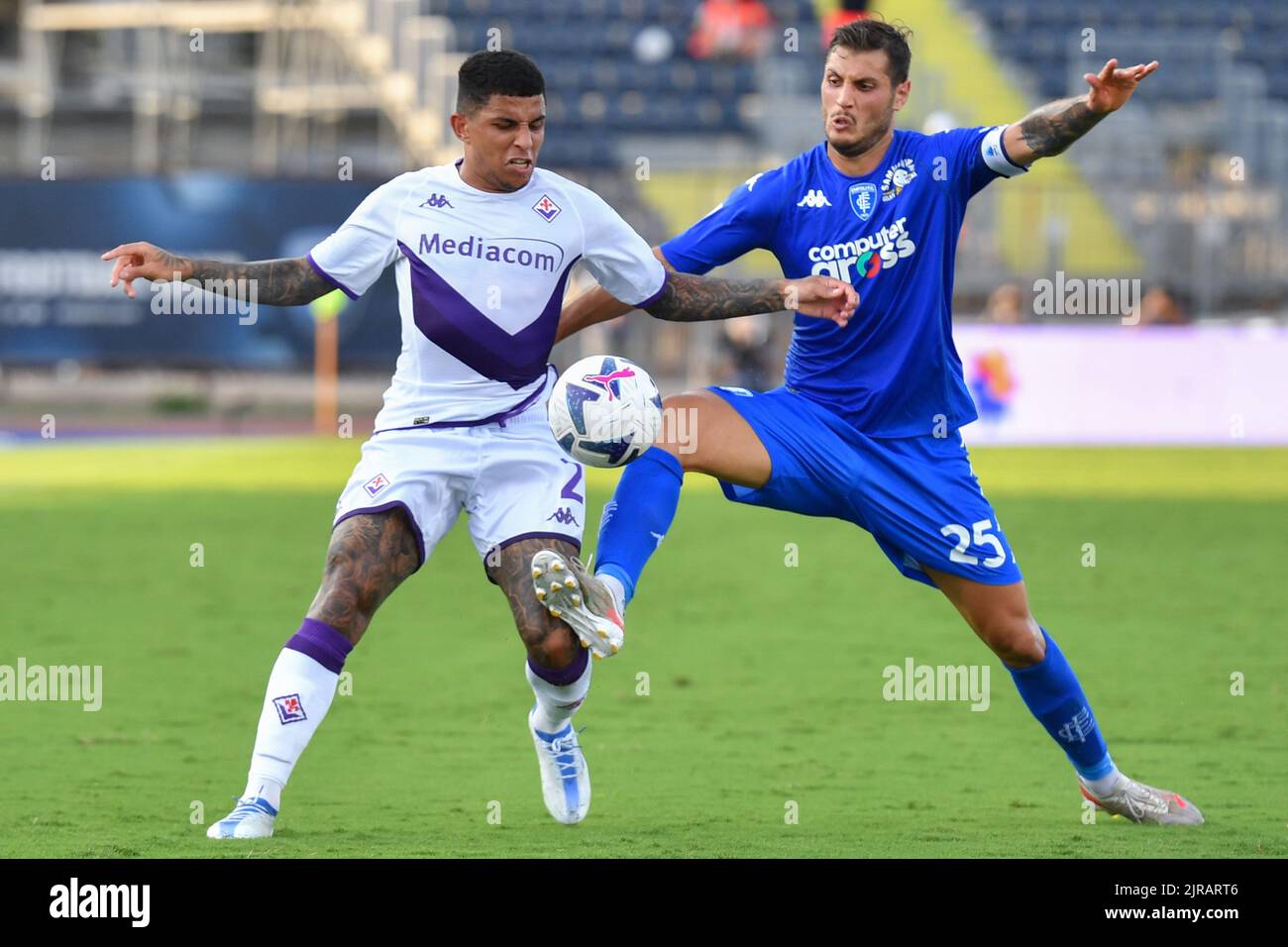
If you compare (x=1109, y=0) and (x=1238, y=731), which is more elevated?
(x=1109, y=0)

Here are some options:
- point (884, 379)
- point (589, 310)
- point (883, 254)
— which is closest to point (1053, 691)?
A: point (884, 379)

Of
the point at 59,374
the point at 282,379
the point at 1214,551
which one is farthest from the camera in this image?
the point at 59,374

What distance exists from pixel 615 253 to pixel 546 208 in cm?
26

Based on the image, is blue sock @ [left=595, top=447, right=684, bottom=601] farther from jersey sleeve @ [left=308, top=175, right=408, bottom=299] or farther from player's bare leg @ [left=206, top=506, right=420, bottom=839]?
jersey sleeve @ [left=308, top=175, right=408, bottom=299]

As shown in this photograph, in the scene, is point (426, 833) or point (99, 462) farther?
point (99, 462)

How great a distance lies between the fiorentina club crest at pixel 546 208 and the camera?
6.18m

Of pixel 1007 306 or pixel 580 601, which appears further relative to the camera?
pixel 1007 306

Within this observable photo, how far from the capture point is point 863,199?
250 inches

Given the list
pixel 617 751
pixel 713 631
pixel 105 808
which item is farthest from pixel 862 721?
pixel 105 808

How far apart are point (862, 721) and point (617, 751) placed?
1.24 m

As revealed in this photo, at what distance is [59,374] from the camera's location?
30.3 m

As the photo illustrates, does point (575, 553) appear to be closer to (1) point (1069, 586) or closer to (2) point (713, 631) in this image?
(2) point (713, 631)

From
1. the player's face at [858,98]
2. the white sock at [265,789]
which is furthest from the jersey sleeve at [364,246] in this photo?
the white sock at [265,789]

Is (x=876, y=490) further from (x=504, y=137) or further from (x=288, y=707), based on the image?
(x=288, y=707)
